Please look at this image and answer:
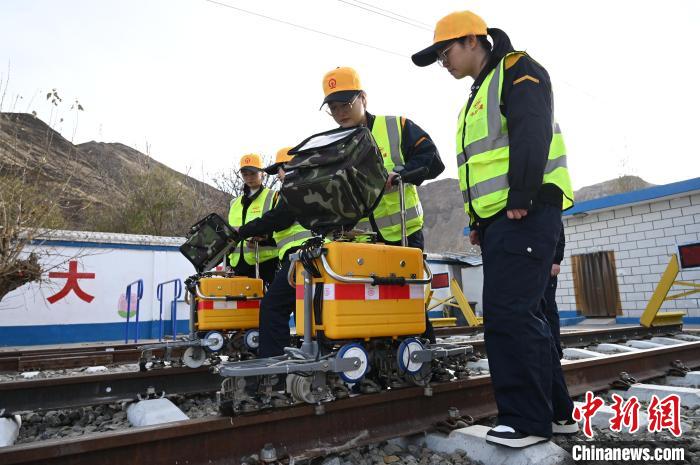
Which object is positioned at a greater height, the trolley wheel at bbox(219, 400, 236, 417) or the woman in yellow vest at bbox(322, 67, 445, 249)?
the woman in yellow vest at bbox(322, 67, 445, 249)

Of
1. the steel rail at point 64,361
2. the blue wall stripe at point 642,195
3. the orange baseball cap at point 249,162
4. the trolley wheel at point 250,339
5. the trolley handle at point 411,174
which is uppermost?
the blue wall stripe at point 642,195

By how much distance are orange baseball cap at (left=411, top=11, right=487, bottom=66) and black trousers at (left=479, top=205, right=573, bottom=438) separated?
1.09 meters

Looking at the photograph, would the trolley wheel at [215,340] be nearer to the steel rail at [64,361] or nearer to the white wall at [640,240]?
the steel rail at [64,361]

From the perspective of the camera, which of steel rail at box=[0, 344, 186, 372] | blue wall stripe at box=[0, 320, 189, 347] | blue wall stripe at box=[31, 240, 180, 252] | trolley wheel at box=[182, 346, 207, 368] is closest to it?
trolley wheel at box=[182, 346, 207, 368]

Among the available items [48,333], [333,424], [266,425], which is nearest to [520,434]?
[333,424]

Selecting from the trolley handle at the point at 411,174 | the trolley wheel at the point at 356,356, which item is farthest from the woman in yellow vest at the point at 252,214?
the trolley wheel at the point at 356,356

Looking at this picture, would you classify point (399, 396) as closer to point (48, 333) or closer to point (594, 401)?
point (594, 401)

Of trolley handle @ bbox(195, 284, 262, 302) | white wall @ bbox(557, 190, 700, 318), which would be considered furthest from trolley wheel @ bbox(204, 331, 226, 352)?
white wall @ bbox(557, 190, 700, 318)

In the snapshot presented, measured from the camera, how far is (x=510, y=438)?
2.23 metres

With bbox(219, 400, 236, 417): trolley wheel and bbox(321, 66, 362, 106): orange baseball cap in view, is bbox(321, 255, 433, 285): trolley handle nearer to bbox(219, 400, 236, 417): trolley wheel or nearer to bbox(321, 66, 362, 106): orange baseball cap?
bbox(219, 400, 236, 417): trolley wheel

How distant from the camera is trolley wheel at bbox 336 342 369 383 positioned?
2.66m

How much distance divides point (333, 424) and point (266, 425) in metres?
Answer: 0.38

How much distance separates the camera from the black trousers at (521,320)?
2305mm

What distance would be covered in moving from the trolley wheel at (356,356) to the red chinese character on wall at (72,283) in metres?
10.9
